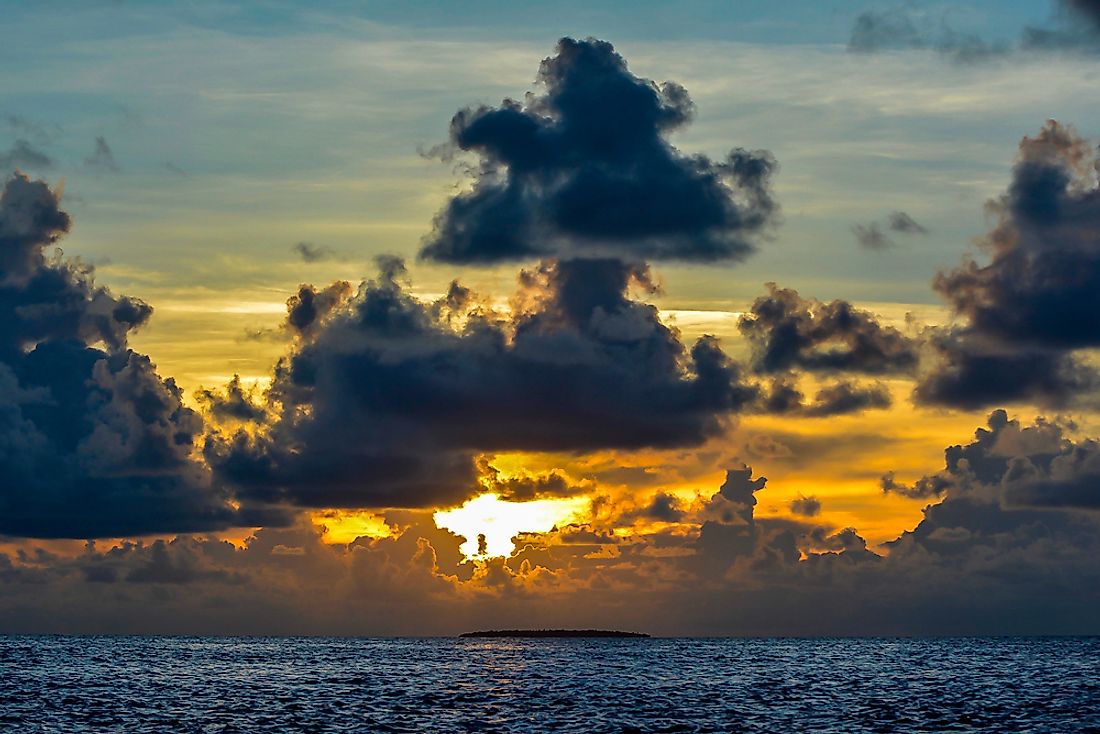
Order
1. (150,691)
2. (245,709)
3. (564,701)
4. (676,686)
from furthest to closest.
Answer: (676,686) < (150,691) < (564,701) < (245,709)

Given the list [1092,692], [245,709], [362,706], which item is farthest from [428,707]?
[1092,692]

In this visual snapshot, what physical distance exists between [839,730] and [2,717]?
81.4m

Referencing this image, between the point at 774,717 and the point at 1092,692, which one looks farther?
the point at 1092,692

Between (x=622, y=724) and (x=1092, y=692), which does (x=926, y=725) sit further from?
(x=1092, y=692)

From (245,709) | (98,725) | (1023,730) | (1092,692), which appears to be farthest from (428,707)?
(1092,692)

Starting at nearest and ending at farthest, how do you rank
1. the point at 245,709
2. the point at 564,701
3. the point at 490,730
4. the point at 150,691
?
1. the point at 490,730
2. the point at 245,709
3. the point at 564,701
4. the point at 150,691

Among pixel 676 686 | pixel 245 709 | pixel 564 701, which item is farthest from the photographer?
pixel 676 686

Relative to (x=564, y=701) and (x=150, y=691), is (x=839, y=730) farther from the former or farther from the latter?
(x=150, y=691)

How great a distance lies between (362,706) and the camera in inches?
5891

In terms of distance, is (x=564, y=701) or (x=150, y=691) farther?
(x=150, y=691)

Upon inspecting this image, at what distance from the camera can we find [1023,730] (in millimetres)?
123750

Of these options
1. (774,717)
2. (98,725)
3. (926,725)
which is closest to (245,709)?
(98,725)

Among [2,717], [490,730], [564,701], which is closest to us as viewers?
[490,730]

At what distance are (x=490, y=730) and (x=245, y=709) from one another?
35.1m
